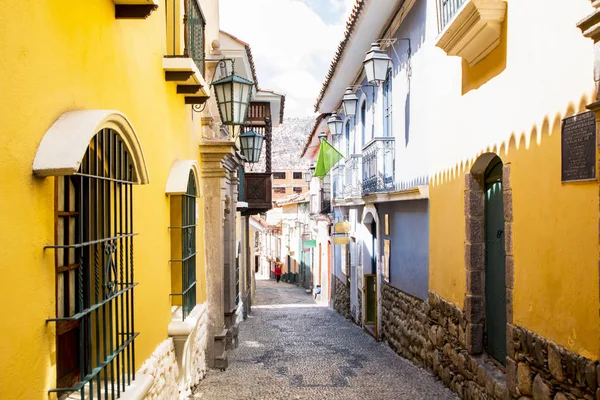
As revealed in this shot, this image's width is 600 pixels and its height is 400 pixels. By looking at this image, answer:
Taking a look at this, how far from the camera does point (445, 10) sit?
7328 mm

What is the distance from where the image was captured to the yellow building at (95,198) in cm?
255

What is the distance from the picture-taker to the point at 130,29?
4512mm

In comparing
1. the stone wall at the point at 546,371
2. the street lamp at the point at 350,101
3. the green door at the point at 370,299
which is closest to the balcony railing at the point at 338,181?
the street lamp at the point at 350,101

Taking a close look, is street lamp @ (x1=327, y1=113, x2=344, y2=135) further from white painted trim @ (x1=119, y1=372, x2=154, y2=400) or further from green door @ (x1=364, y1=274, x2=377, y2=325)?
white painted trim @ (x1=119, y1=372, x2=154, y2=400)

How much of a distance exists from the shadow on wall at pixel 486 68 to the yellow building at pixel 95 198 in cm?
318

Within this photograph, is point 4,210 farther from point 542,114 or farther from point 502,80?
point 502,80

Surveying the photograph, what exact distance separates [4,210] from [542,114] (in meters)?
4.34

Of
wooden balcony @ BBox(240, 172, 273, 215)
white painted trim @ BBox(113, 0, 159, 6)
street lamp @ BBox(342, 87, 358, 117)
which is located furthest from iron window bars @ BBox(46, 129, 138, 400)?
wooden balcony @ BBox(240, 172, 273, 215)

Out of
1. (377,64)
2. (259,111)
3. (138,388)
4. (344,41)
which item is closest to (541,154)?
(138,388)

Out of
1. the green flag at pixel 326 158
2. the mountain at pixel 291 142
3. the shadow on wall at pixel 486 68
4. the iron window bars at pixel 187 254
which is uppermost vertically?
the mountain at pixel 291 142

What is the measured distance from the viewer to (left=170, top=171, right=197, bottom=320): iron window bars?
6570 mm

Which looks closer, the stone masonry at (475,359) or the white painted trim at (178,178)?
the stone masonry at (475,359)

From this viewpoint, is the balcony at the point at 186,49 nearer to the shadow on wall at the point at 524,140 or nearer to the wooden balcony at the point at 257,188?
the shadow on wall at the point at 524,140

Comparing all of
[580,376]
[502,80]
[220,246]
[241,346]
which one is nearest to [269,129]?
[241,346]
